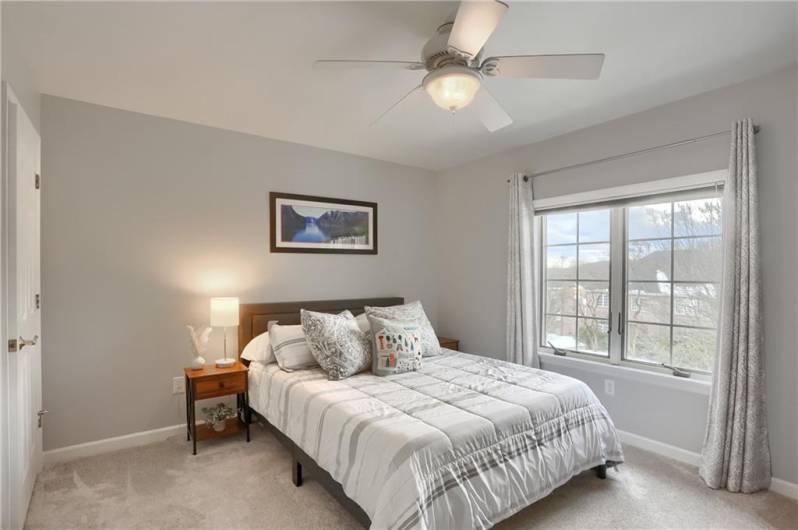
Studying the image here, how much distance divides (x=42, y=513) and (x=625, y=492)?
3313 mm

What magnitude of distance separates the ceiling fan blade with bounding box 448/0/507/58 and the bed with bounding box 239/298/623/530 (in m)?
1.72

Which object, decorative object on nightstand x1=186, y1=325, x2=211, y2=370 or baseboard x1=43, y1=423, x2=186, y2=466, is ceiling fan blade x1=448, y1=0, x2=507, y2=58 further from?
baseboard x1=43, y1=423, x2=186, y2=466

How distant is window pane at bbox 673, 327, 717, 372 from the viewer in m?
2.76

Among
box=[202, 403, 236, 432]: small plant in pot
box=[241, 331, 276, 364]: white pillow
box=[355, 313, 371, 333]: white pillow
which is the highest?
box=[355, 313, 371, 333]: white pillow

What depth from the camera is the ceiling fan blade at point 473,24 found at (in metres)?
1.45

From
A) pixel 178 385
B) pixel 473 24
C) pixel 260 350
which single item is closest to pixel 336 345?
pixel 260 350

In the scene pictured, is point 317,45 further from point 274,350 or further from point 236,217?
point 274,350

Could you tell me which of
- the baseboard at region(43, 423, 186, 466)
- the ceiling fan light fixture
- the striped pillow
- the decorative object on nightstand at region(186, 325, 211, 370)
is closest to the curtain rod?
the ceiling fan light fixture

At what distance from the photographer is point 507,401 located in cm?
221

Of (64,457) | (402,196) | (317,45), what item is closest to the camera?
(317,45)

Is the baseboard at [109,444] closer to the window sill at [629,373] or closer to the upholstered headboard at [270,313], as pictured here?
the upholstered headboard at [270,313]

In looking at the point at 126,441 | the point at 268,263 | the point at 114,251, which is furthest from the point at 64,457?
the point at 268,263

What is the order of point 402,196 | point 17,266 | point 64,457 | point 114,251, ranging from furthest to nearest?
point 402,196, point 114,251, point 64,457, point 17,266

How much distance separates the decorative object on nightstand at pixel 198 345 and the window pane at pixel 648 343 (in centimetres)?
338
